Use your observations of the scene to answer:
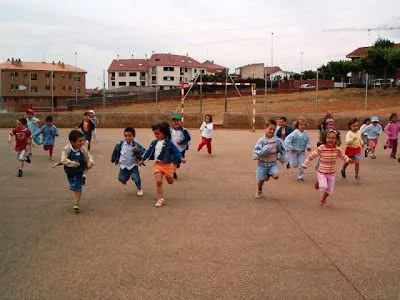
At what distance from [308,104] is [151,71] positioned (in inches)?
2203

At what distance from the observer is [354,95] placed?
41.6 m

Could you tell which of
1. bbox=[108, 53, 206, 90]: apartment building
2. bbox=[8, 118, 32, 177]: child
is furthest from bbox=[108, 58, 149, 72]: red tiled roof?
bbox=[8, 118, 32, 177]: child

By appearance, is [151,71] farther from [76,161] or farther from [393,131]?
[76,161]

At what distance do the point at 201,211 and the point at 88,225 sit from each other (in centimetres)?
175

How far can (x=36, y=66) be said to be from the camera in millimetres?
79125

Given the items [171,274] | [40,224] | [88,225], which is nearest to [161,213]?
[88,225]

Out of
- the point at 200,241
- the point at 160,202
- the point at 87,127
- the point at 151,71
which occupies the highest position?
the point at 151,71

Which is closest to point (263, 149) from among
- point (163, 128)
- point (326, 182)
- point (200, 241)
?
point (326, 182)

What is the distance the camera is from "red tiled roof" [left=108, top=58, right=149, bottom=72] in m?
90.4

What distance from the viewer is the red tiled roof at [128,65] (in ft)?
297

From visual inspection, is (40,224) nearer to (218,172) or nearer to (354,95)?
(218,172)

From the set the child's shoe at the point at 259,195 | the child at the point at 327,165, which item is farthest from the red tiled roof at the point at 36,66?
the child at the point at 327,165

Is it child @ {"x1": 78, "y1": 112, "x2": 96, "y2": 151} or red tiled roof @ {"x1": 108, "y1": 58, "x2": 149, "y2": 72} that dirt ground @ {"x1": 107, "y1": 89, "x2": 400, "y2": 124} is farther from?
red tiled roof @ {"x1": 108, "y1": 58, "x2": 149, "y2": 72}

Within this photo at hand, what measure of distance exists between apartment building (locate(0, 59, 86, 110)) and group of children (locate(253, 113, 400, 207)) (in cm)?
6345
